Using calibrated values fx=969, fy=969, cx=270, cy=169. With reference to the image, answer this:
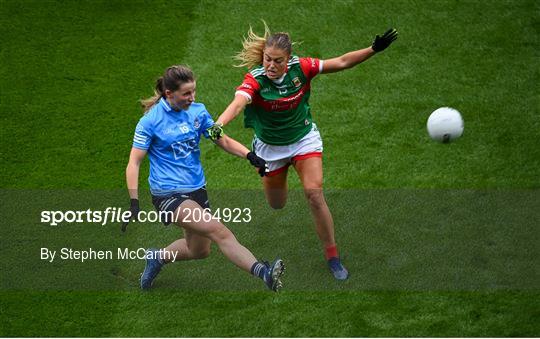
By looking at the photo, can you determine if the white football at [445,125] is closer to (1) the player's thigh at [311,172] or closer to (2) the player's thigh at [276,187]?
(1) the player's thigh at [311,172]

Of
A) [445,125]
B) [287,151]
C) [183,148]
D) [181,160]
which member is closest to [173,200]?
[181,160]

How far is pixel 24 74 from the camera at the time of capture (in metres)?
12.2

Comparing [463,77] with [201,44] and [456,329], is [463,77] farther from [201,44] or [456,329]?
[456,329]

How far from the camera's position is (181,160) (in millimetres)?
8227

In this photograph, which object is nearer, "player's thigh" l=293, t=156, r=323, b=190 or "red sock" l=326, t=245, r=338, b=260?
"player's thigh" l=293, t=156, r=323, b=190

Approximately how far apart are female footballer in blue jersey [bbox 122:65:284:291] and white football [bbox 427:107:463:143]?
203cm

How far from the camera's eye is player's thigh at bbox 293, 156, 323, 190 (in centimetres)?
877

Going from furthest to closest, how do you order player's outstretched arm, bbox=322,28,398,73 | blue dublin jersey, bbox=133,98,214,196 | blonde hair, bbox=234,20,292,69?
player's outstretched arm, bbox=322,28,398,73 → blonde hair, bbox=234,20,292,69 → blue dublin jersey, bbox=133,98,214,196

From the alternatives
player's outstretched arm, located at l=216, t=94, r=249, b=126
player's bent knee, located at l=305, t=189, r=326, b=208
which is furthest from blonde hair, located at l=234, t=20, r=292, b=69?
player's bent knee, located at l=305, t=189, r=326, b=208

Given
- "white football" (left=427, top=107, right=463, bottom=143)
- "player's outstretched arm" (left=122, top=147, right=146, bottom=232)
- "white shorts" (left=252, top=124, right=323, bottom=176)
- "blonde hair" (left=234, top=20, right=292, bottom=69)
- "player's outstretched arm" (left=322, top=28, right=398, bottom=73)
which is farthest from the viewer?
"white football" (left=427, top=107, right=463, bottom=143)

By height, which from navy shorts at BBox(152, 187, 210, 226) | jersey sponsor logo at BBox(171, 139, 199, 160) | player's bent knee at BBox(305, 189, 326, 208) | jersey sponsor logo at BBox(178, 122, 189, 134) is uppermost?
jersey sponsor logo at BBox(178, 122, 189, 134)

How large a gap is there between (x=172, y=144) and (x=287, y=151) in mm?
1306

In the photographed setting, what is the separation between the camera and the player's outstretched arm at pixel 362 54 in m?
8.68

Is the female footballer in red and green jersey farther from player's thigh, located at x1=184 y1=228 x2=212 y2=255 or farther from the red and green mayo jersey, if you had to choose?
player's thigh, located at x1=184 y1=228 x2=212 y2=255
